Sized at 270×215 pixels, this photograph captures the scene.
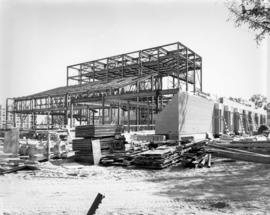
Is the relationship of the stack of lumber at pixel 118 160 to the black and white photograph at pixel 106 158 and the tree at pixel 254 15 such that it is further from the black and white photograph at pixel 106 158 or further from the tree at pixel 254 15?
the tree at pixel 254 15

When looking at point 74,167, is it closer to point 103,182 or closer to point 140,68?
point 103,182

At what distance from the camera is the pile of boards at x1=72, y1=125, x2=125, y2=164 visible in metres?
12.2

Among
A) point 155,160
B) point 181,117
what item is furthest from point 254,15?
point 155,160

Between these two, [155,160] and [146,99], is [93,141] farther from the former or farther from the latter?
[146,99]

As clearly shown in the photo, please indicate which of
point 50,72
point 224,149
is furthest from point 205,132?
point 50,72

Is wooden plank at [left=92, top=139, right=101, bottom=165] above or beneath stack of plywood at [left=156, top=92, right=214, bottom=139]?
beneath

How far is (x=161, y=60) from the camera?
111ft

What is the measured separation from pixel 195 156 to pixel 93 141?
467cm

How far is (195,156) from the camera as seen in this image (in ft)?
38.2

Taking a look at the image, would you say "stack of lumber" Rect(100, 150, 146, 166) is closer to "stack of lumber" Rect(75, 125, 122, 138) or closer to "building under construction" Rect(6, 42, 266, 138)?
"stack of lumber" Rect(75, 125, 122, 138)

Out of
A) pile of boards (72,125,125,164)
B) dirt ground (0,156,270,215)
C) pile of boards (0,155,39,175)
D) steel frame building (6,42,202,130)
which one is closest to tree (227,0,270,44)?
dirt ground (0,156,270,215)

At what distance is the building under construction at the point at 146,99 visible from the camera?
19.6 metres

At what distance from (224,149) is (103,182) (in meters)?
6.72

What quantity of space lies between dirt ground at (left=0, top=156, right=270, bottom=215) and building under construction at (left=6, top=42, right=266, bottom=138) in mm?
8960
